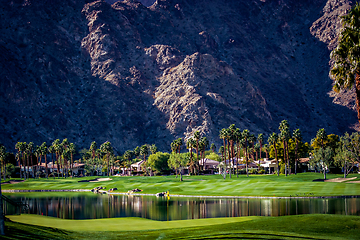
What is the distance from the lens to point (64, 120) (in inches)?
7372

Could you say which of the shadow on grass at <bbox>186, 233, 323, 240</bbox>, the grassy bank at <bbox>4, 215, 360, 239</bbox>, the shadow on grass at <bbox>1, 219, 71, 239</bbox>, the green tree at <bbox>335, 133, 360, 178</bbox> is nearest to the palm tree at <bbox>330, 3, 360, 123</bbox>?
the grassy bank at <bbox>4, 215, 360, 239</bbox>

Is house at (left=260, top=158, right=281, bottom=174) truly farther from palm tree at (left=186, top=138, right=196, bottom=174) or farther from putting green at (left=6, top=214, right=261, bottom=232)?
putting green at (left=6, top=214, right=261, bottom=232)

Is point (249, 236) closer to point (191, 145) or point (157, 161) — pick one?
point (191, 145)

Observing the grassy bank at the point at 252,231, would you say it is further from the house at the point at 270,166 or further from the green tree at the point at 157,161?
the green tree at the point at 157,161

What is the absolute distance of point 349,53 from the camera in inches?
982

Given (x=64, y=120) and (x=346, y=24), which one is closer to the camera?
(x=346, y=24)

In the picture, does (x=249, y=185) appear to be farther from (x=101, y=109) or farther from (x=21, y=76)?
(x=21, y=76)

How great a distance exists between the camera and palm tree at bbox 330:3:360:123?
80.7ft

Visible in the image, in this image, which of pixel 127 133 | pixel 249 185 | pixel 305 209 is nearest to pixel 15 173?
pixel 127 133

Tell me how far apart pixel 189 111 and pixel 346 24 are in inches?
6439

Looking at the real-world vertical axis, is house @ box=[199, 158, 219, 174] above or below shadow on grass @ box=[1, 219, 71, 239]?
below

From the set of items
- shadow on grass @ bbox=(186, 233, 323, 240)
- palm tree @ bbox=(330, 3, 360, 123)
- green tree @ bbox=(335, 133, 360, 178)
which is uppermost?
palm tree @ bbox=(330, 3, 360, 123)

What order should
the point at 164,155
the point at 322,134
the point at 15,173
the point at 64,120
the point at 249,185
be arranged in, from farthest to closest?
the point at 64,120, the point at 15,173, the point at 164,155, the point at 322,134, the point at 249,185

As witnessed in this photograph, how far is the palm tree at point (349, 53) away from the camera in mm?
24587
